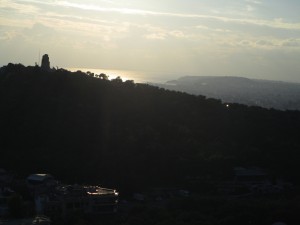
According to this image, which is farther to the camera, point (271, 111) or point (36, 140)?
point (271, 111)

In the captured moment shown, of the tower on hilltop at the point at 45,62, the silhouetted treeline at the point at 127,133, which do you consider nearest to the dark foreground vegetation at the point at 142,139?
the silhouetted treeline at the point at 127,133

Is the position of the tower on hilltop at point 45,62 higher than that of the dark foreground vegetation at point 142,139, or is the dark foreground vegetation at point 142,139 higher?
the tower on hilltop at point 45,62

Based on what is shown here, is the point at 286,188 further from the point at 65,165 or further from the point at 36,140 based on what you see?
the point at 36,140

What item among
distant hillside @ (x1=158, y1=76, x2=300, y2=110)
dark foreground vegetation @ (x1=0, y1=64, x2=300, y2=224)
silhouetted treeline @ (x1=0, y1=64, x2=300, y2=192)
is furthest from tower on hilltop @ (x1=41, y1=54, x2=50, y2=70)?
distant hillside @ (x1=158, y1=76, x2=300, y2=110)

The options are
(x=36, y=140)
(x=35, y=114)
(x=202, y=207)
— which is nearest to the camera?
(x=202, y=207)

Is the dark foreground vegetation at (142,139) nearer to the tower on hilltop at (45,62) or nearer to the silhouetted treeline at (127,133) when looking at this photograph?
the silhouetted treeline at (127,133)

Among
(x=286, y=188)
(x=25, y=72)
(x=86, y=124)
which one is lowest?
(x=286, y=188)

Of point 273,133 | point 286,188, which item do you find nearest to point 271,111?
point 273,133
